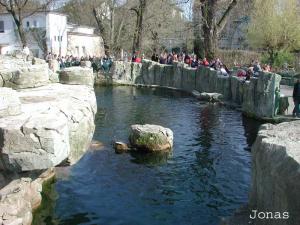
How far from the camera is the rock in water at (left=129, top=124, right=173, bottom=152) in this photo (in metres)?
13.5

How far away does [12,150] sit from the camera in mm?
7125

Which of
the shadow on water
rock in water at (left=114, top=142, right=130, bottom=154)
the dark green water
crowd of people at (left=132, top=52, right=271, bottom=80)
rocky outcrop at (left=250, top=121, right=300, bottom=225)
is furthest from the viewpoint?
crowd of people at (left=132, top=52, right=271, bottom=80)

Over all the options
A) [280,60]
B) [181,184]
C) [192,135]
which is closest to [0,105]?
[181,184]

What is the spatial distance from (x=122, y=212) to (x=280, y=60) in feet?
90.9

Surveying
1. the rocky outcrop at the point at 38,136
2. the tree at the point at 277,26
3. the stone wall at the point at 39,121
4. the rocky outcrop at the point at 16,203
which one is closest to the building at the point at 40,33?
the tree at the point at 277,26

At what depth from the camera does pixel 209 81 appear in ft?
84.6

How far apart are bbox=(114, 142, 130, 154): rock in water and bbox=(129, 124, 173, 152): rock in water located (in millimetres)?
219

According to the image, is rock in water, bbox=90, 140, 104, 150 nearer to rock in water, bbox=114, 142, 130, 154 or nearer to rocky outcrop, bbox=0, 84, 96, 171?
rock in water, bbox=114, 142, 130, 154

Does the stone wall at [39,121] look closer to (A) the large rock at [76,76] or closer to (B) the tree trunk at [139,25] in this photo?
(A) the large rock at [76,76]

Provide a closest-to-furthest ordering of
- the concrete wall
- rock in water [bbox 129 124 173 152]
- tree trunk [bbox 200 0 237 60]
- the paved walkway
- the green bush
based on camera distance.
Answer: rock in water [bbox 129 124 173 152] → the concrete wall → the paved walkway → tree trunk [bbox 200 0 237 60] → the green bush

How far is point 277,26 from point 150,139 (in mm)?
29271

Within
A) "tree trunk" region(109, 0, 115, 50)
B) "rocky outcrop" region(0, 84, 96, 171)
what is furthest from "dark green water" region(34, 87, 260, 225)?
"tree trunk" region(109, 0, 115, 50)

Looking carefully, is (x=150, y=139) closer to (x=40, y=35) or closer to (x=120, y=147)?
(x=120, y=147)

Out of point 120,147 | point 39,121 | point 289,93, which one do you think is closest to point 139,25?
point 289,93
